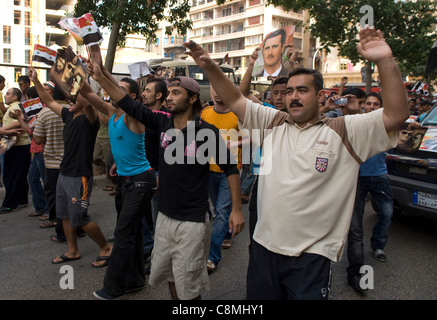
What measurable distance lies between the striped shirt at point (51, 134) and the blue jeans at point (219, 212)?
2030mm

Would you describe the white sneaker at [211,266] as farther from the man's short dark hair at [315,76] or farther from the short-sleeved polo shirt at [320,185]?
the man's short dark hair at [315,76]

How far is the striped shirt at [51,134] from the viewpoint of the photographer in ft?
15.6

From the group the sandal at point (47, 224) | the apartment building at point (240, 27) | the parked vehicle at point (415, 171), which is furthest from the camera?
the apartment building at point (240, 27)

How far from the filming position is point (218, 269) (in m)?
4.05

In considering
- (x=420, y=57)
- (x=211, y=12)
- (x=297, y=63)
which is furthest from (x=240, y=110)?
(x=211, y=12)

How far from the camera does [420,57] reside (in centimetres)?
1603

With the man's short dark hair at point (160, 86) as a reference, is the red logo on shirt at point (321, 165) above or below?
below

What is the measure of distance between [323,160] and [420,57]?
1648 cm

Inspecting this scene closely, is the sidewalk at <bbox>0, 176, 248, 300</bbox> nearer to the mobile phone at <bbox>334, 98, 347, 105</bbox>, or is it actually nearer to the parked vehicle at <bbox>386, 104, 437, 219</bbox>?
the mobile phone at <bbox>334, 98, 347, 105</bbox>

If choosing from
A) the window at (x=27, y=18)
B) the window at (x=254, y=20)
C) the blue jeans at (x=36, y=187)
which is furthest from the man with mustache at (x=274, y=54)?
the window at (x=254, y=20)

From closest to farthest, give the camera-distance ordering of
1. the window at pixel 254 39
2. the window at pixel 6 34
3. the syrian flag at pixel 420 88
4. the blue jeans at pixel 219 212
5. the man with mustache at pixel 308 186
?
the man with mustache at pixel 308 186, the blue jeans at pixel 219 212, the syrian flag at pixel 420 88, the window at pixel 6 34, the window at pixel 254 39

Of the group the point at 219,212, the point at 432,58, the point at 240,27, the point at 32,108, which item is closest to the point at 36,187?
the point at 32,108

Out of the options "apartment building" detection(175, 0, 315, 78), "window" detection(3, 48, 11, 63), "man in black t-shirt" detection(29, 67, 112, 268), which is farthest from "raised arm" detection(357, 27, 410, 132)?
"apartment building" detection(175, 0, 315, 78)
